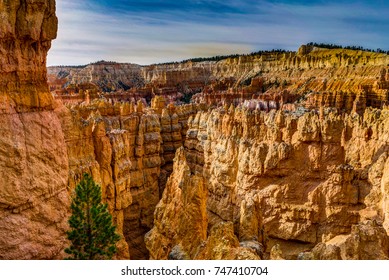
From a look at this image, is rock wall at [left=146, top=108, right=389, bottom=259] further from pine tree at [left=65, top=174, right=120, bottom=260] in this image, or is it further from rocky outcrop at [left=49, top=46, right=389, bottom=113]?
rocky outcrop at [left=49, top=46, right=389, bottom=113]

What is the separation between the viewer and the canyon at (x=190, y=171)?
8281mm

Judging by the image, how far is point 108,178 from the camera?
14.2 meters

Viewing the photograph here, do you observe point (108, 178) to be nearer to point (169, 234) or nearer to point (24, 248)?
Result: point (169, 234)

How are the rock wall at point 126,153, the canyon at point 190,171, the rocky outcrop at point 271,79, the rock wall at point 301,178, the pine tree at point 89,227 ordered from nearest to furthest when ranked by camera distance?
the canyon at point 190,171, the pine tree at point 89,227, the rock wall at point 126,153, the rock wall at point 301,178, the rocky outcrop at point 271,79

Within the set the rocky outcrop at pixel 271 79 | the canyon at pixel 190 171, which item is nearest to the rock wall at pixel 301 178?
the canyon at pixel 190 171

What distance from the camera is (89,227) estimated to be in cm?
880

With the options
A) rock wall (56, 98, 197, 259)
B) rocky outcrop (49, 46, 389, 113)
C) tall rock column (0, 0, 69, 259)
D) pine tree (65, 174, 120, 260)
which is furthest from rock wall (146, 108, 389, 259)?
rocky outcrop (49, 46, 389, 113)

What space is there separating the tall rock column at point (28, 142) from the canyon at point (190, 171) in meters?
0.02

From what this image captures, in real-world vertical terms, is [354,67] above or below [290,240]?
above

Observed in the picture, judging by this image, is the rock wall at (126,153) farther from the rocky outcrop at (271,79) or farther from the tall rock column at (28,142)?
Result: the rocky outcrop at (271,79)

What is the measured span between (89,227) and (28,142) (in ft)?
7.40

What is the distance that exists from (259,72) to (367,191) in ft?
209

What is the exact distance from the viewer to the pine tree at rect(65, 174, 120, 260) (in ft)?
28.2

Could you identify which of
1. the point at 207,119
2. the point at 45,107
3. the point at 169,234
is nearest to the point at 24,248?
the point at 45,107
